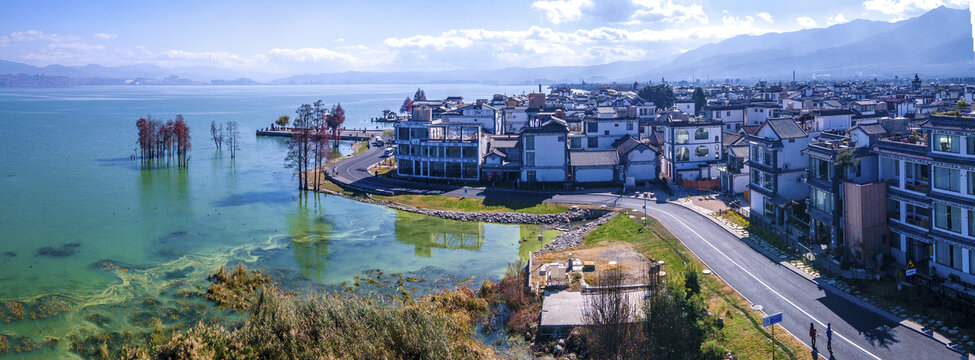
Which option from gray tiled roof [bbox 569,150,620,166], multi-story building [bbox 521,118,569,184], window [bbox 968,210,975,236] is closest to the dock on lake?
multi-story building [bbox 521,118,569,184]

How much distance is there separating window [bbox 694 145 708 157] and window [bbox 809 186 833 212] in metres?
18.7

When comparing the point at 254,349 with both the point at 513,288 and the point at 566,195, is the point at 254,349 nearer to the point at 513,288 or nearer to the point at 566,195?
the point at 513,288

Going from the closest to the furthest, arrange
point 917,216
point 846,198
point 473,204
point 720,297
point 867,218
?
1. point 917,216
2. point 720,297
3. point 867,218
4. point 846,198
5. point 473,204

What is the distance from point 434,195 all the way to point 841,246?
92.5 ft

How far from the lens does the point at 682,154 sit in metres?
46.2

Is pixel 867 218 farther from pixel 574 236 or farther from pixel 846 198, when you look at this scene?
pixel 574 236

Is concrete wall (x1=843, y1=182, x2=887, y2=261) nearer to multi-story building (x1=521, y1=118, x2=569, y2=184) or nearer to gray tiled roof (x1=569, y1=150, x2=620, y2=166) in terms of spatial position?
gray tiled roof (x1=569, y1=150, x2=620, y2=166)

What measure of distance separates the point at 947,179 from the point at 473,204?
27739 mm

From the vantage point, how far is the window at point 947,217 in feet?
68.1

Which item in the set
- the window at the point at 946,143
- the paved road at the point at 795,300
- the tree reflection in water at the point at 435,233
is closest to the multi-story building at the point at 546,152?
the tree reflection in water at the point at 435,233

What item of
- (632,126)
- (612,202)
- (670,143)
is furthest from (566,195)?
(632,126)

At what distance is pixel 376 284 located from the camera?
2850 centimetres

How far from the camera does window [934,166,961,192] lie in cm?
2076

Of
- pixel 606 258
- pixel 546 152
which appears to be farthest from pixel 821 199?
pixel 546 152
